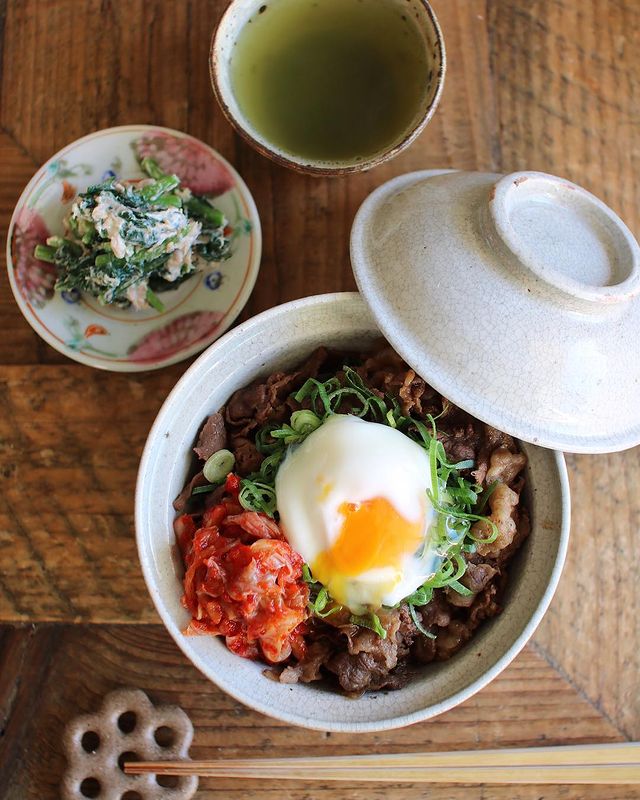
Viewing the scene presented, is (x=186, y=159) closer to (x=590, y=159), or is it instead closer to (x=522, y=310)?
(x=522, y=310)

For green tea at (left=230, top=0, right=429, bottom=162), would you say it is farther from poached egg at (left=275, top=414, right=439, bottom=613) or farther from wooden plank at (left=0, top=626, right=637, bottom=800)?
wooden plank at (left=0, top=626, right=637, bottom=800)

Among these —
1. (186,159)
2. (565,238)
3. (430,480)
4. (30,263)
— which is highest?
(565,238)

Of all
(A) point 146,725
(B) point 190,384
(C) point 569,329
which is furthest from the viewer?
(A) point 146,725

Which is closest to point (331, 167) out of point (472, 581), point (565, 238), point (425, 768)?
point (565, 238)

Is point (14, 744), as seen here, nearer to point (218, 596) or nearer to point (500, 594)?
point (218, 596)

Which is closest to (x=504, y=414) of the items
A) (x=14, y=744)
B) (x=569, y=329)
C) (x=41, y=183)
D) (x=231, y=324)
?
(x=569, y=329)
